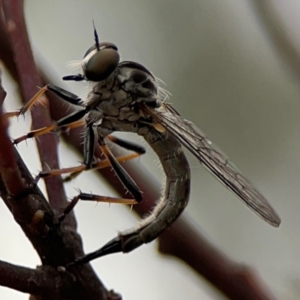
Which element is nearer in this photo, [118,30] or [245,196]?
[245,196]

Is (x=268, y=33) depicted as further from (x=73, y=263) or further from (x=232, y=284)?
(x=73, y=263)

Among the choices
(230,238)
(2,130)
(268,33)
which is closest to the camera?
(2,130)

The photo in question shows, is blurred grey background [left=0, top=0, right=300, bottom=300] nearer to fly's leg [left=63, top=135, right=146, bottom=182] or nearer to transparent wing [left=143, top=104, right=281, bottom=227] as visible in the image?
fly's leg [left=63, top=135, right=146, bottom=182]

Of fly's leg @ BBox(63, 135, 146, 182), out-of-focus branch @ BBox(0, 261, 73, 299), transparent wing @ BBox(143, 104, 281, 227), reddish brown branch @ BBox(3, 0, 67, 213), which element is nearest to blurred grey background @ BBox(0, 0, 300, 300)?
fly's leg @ BBox(63, 135, 146, 182)

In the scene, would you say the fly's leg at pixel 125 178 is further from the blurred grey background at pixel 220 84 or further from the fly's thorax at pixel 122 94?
the blurred grey background at pixel 220 84

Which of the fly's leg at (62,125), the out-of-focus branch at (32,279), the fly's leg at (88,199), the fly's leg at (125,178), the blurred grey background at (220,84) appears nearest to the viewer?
the out-of-focus branch at (32,279)

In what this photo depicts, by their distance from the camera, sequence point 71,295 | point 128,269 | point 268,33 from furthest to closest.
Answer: point 128,269
point 268,33
point 71,295

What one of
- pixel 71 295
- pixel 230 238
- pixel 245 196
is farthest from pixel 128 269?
pixel 71 295

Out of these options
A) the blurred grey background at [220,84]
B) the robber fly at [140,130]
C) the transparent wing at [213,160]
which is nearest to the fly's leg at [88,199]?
the robber fly at [140,130]
